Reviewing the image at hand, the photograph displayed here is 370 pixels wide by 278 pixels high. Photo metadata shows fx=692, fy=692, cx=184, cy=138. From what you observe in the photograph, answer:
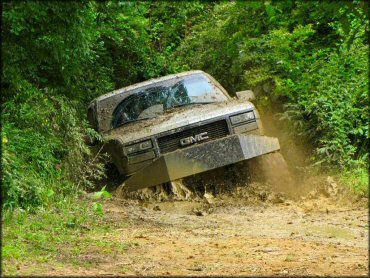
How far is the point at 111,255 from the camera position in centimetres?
570

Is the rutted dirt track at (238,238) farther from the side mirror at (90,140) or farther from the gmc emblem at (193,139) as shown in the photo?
the side mirror at (90,140)

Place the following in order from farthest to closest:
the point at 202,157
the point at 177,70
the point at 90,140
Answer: the point at 177,70 → the point at 90,140 → the point at 202,157

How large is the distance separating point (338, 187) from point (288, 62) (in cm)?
316

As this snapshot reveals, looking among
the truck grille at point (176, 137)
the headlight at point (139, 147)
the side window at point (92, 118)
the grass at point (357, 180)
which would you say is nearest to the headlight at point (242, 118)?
the truck grille at point (176, 137)

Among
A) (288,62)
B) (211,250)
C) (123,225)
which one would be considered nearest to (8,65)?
(211,250)

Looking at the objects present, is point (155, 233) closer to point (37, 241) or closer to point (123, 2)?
point (37, 241)

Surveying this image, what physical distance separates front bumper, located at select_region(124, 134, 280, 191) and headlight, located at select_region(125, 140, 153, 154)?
0.39 metres

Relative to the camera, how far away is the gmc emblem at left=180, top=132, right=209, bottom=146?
9.24m

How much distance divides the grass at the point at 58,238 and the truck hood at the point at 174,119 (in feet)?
5.15

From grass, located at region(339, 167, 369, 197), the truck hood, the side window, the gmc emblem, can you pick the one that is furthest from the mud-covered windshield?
grass, located at region(339, 167, 369, 197)

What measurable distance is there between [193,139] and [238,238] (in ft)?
8.85

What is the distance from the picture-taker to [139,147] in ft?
30.5

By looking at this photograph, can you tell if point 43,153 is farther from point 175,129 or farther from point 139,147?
point 175,129

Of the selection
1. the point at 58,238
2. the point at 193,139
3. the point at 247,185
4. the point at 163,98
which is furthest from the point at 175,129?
the point at 58,238
